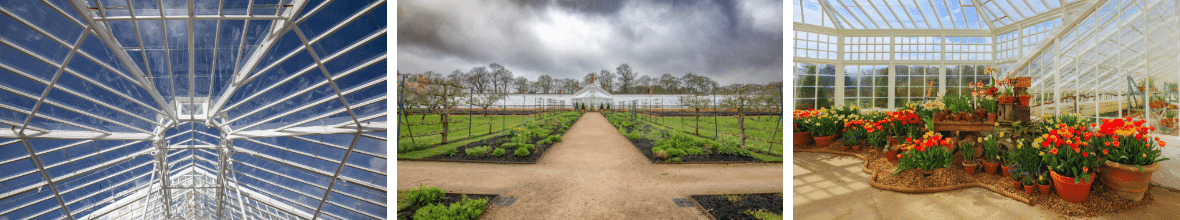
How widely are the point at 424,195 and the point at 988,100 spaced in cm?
499

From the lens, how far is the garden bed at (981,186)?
2.40 m

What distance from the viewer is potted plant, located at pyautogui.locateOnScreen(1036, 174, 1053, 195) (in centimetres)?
252

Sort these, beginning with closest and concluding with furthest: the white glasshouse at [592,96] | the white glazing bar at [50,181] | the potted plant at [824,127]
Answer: the white glasshouse at [592,96]
the potted plant at [824,127]
the white glazing bar at [50,181]

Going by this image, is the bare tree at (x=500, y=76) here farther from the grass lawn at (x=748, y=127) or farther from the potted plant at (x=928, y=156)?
the potted plant at (x=928, y=156)

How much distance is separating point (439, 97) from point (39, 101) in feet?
34.7

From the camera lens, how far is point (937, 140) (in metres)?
3.00

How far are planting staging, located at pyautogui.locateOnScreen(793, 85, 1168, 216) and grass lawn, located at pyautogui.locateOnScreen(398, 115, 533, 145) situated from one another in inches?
121

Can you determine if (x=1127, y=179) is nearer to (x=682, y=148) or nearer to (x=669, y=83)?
(x=682, y=148)

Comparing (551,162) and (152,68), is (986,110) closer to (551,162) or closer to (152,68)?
(551,162)

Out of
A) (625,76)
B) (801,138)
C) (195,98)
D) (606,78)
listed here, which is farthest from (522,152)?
(195,98)

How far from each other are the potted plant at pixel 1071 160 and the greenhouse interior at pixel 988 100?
11 mm

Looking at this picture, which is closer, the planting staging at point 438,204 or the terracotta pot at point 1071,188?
the terracotta pot at point 1071,188

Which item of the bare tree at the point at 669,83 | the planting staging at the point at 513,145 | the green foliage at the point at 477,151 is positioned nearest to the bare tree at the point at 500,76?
the planting staging at the point at 513,145

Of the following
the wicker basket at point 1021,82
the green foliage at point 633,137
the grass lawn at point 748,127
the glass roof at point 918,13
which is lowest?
the green foliage at point 633,137
